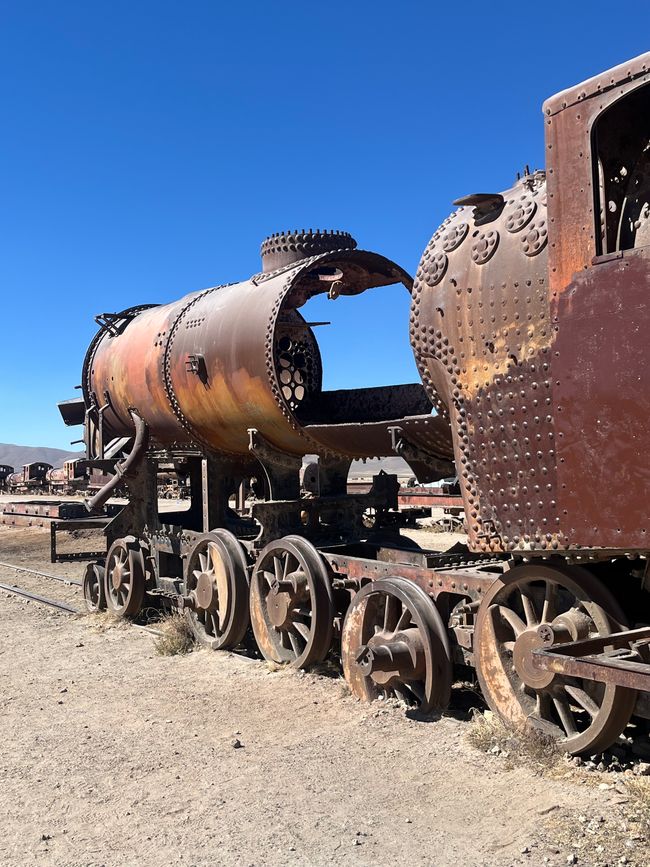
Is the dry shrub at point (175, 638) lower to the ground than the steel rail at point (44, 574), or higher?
lower

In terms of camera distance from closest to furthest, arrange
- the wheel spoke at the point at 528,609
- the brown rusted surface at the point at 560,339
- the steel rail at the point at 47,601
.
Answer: the brown rusted surface at the point at 560,339 < the wheel spoke at the point at 528,609 < the steel rail at the point at 47,601

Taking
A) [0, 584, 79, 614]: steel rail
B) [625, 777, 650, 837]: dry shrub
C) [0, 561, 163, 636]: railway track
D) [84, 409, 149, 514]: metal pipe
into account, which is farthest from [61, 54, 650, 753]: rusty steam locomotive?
[0, 584, 79, 614]: steel rail

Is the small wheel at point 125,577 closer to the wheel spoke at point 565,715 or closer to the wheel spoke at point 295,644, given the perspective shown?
the wheel spoke at point 295,644

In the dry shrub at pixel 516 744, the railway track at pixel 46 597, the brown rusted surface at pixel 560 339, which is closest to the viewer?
the brown rusted surface at pixel 560 339

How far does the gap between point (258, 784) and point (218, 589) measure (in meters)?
3.68

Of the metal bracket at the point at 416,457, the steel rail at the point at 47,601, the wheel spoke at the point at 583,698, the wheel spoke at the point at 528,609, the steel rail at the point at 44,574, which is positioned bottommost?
the steel rail at the point at 47,601

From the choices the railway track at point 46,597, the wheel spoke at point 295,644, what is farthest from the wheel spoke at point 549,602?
the railway track at point 46,597

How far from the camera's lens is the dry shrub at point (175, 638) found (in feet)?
27.8

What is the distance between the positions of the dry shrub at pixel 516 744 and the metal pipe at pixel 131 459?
598 cm

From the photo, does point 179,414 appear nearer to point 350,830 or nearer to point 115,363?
point 115,363

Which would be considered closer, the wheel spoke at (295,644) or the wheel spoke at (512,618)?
the wheel spoke at (512,618)

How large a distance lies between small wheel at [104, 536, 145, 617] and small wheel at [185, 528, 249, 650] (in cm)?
142

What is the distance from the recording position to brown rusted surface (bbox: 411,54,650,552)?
4047mm

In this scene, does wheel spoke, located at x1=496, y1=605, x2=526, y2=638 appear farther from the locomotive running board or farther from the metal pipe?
the metal pipe
